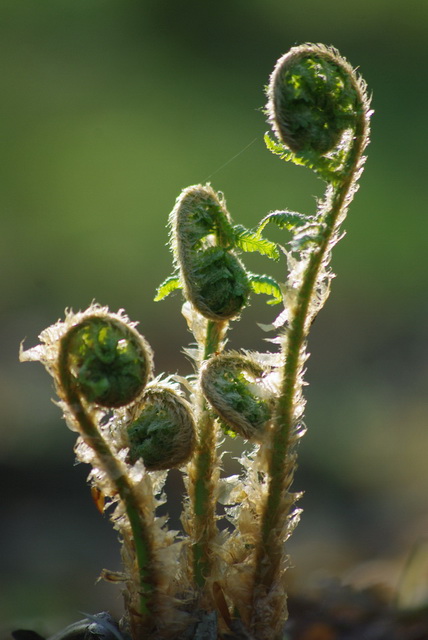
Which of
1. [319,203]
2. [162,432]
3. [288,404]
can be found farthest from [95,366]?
[319,203]

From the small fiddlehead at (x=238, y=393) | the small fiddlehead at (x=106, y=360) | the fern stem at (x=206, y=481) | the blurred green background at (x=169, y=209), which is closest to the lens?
the small fiddlehead at (x=106, y=360)

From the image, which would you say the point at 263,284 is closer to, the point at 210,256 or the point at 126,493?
the point at 210,256

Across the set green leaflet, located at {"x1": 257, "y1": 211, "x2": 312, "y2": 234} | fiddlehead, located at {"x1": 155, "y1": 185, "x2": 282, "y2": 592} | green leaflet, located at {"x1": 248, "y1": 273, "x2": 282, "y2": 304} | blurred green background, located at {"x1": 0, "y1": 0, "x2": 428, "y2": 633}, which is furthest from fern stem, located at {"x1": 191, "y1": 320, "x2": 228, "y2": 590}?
blurred green background, located at {"x1": 0, "y1": 0, "x2": 428, "y2": 633}

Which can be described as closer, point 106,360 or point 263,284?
point 106,360

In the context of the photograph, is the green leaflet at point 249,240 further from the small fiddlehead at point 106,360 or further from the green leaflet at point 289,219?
the small fiddlehead at point 106,360

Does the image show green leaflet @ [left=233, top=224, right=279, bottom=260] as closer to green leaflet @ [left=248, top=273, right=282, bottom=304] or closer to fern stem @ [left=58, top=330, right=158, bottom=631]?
green leaflet @ [left=248, top=273, right=282, bottom=304]

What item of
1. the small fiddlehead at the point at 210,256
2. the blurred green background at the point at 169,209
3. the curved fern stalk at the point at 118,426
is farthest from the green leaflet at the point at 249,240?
the blurred green background at the point at 169,209
